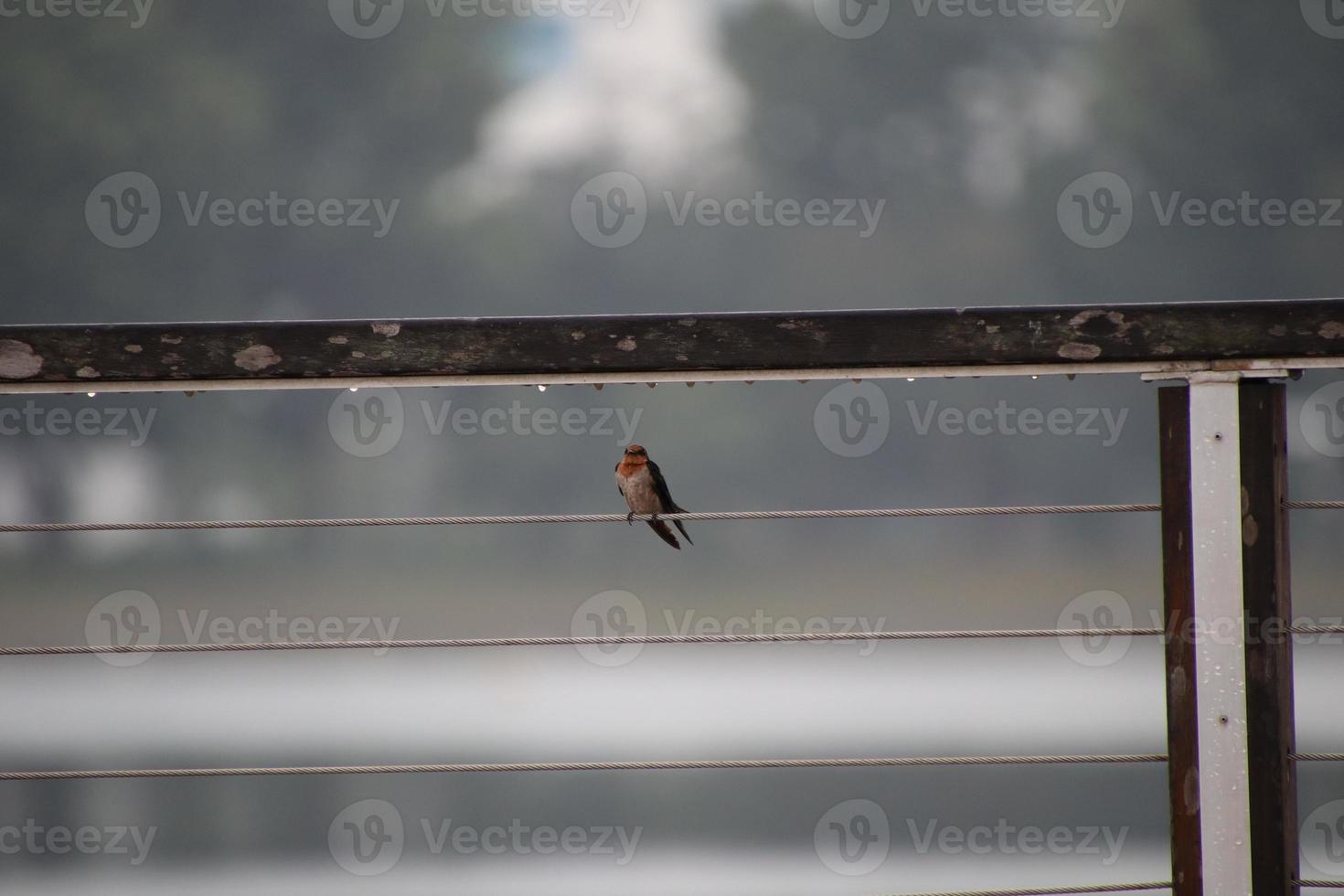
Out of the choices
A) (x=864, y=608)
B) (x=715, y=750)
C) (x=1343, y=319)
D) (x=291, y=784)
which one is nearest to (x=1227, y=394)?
(x=1343, y=319)

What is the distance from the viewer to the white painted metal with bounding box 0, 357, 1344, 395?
948 millimetres

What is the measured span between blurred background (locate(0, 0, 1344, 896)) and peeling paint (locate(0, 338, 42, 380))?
18.3ft

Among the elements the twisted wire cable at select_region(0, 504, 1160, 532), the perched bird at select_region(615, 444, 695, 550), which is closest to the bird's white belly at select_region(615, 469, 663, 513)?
the perched bird at select_region(615, 444, 695, 550)

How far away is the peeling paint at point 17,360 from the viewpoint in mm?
969

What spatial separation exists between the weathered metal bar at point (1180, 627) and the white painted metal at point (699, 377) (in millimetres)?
46

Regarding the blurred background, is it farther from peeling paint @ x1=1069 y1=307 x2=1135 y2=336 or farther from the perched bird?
peeling paint @ x1=1069 y1=307 x2=1135 y2=336

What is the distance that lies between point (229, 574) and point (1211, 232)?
13122 mm

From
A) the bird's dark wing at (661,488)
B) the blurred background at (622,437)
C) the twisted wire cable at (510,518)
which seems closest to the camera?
the twisted wire cable at (510,518)

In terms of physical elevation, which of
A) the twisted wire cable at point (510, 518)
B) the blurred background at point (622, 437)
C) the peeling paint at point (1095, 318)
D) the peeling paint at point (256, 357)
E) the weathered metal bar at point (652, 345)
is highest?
the blurred background at point (622, 437)

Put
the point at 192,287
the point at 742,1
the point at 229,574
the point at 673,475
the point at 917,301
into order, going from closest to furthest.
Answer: the point at 229,574 < the point at 673,475 < the point at 917,301 < the point at 192,287 < the point at 742,1

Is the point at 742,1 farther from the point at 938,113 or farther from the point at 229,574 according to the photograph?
the point at 229,574

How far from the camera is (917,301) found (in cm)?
1389

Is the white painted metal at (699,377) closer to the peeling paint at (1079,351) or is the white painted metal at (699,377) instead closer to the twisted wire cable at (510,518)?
the peeling paint at (1079,351)

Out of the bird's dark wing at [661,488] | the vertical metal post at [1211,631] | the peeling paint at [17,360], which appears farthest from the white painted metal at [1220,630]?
the bird's dark wing at [661,488]
